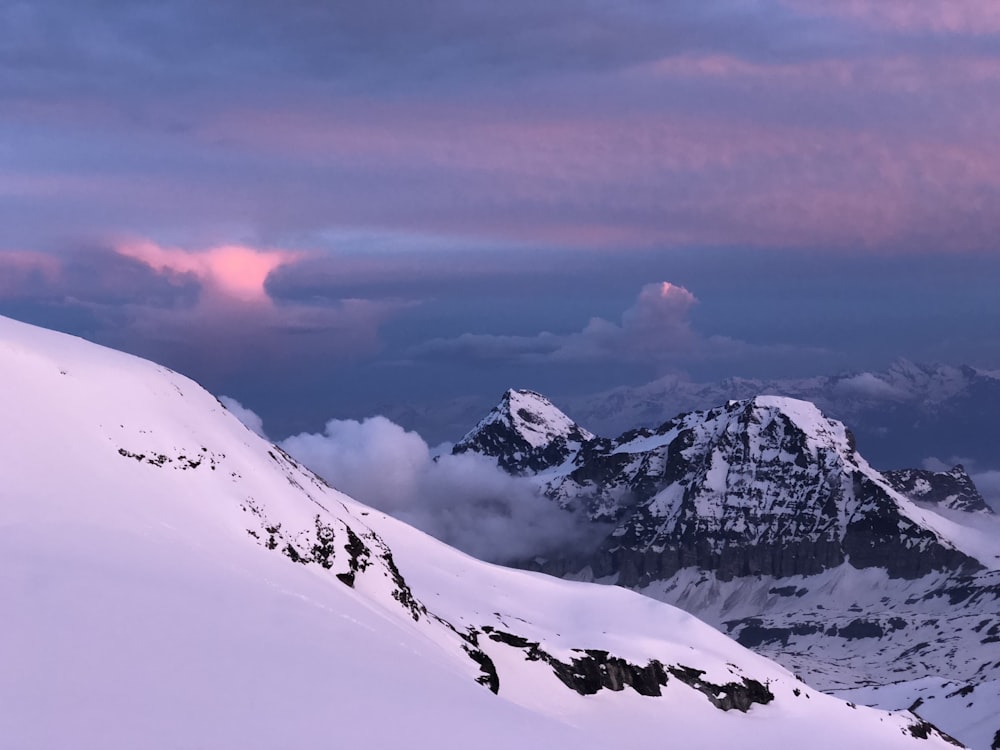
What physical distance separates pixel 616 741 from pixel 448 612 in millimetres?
34339

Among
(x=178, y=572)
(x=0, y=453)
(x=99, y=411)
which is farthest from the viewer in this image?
(x=99, y=411)

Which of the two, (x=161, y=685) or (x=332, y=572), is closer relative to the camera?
(x=161, y=685)

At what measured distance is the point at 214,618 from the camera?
2475 inches

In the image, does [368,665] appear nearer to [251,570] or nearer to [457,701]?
[457,701]

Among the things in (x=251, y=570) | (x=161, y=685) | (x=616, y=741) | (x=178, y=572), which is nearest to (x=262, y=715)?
(x=161, y=685)

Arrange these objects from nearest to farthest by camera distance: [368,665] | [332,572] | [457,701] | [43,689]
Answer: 1. [43,689]
2. [457,701]
3. [368,665]
4. [332,572]

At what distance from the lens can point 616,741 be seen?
456 feet

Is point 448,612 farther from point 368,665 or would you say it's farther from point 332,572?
point 368,665

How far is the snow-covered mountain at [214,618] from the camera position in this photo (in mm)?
47562

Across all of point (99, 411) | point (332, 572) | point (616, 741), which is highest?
point (99, 411)

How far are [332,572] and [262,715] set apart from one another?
67.5m

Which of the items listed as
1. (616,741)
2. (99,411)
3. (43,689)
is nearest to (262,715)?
(43,689)

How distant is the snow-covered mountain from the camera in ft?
156

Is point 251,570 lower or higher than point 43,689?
higher
